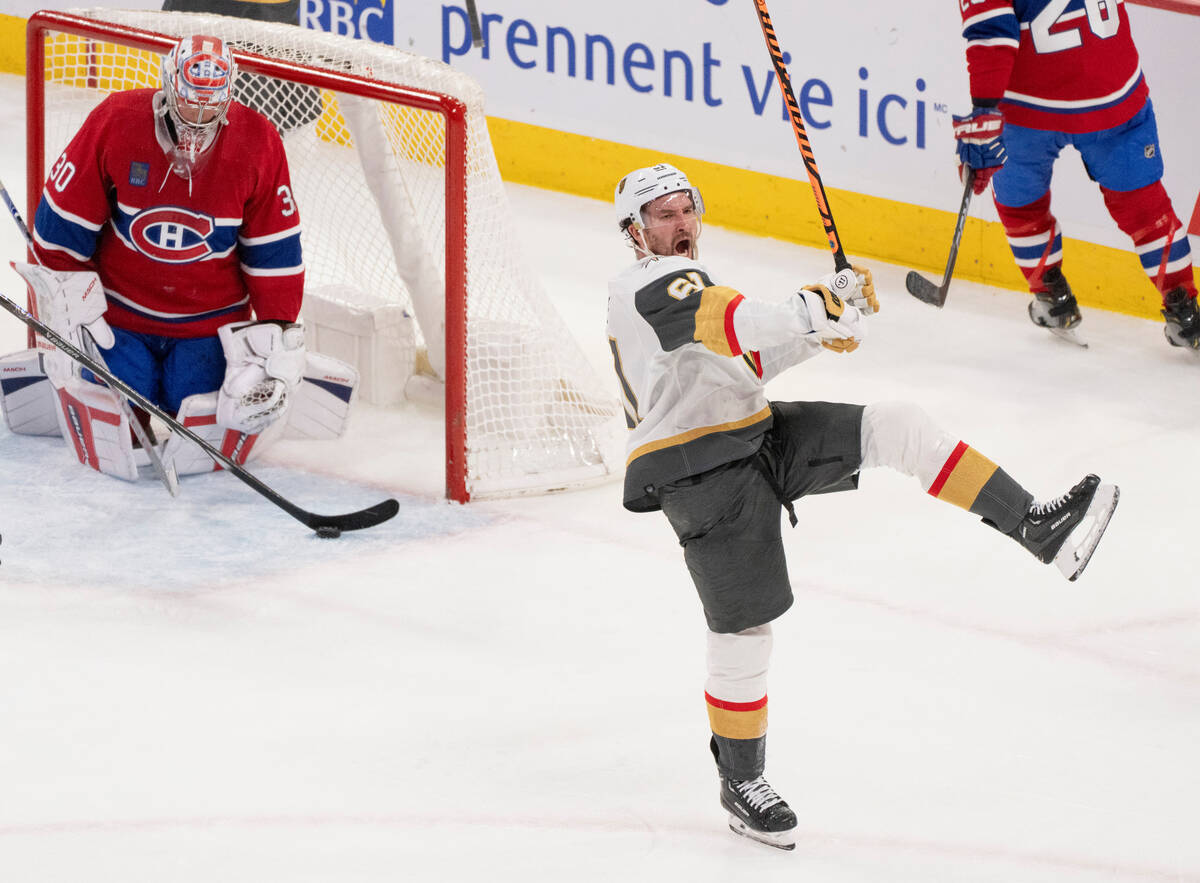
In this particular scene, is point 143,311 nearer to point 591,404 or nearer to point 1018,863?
point 591,404

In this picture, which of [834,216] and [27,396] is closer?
[27,396]

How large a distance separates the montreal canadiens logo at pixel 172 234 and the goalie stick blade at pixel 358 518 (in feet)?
2.19

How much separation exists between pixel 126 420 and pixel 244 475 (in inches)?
14.5

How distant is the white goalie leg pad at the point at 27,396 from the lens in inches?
164

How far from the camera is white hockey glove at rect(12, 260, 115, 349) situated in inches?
151

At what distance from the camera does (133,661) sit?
3.22 meters

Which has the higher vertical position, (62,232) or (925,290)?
(62,232)

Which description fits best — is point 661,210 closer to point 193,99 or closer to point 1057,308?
point 193,99

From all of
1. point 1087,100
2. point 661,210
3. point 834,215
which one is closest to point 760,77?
point 834,215

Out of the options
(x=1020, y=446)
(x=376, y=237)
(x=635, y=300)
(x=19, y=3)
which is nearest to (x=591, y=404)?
(x=376, y=237)

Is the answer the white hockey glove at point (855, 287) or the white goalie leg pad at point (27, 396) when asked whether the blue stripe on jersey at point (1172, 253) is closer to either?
the white hockey glove at point (855, 287)

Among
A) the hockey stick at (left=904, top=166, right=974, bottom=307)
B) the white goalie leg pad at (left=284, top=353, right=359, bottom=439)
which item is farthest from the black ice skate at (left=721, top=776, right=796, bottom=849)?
the hockey stick at (left=904, top=166, right=974, bottom=307)

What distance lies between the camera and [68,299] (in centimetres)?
386

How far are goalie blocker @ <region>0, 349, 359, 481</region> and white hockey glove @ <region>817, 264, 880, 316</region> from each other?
1955mm
